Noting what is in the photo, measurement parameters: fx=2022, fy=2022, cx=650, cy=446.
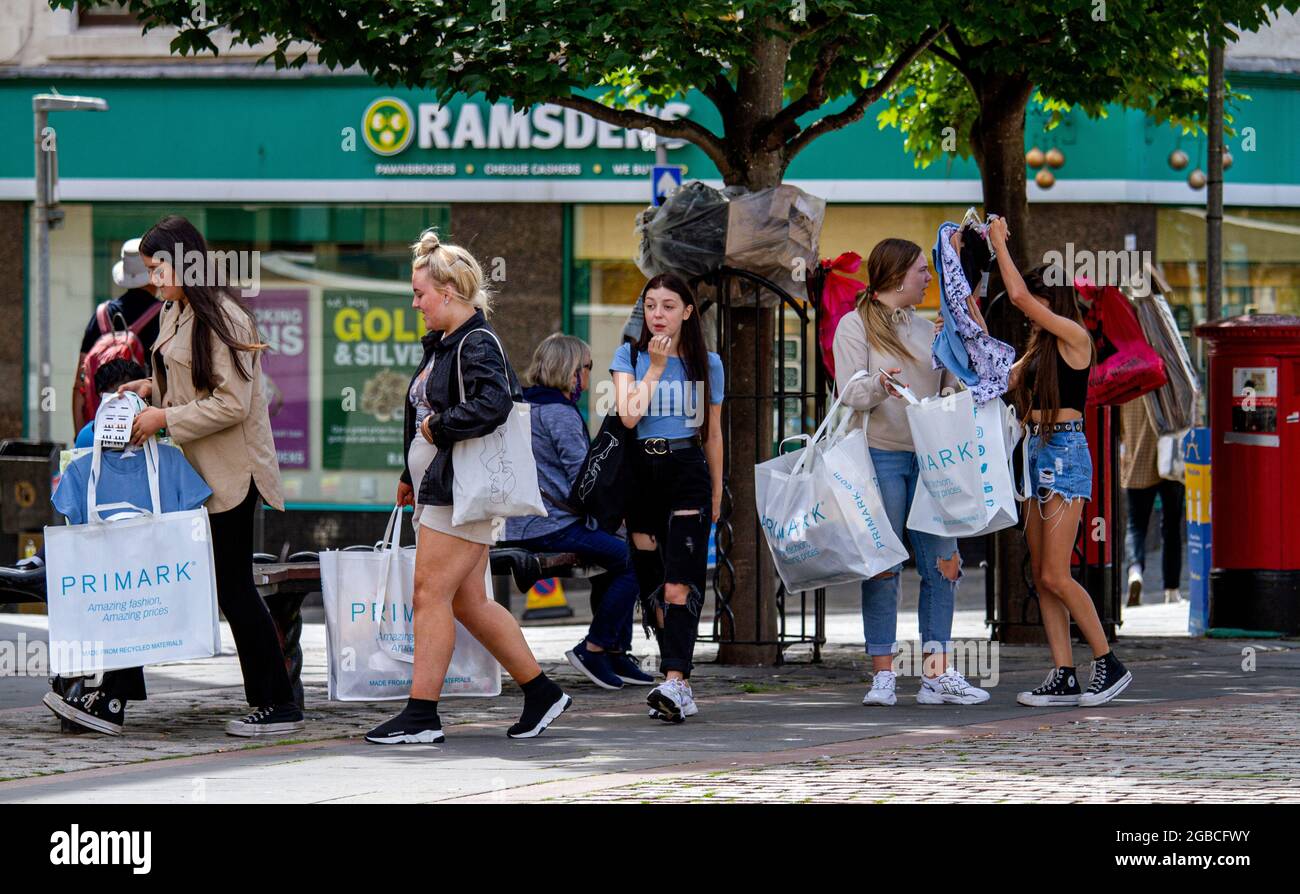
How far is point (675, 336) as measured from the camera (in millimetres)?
8047

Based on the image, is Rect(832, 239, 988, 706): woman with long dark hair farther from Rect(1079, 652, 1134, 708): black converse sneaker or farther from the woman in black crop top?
Rect(1079, 652, 1134, 708): black converse sneaker

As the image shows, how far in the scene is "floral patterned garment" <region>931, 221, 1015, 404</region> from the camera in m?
8.10

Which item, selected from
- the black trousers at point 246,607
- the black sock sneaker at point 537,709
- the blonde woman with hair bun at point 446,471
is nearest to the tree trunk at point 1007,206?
the black sock sneaker at point 537,709

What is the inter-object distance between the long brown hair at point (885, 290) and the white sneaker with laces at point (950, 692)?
4.40 ft

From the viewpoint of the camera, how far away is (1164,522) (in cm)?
1380

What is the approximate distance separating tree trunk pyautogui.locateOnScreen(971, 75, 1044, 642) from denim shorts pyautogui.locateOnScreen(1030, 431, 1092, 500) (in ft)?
7.93

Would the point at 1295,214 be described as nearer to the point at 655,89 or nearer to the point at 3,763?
the point at 655,89

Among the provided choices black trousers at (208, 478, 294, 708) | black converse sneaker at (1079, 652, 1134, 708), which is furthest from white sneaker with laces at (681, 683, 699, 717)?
black converse sneaker at (1079, 652, 1134, 708)

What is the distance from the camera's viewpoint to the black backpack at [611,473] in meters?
8.19

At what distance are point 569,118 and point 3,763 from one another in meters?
11.2
